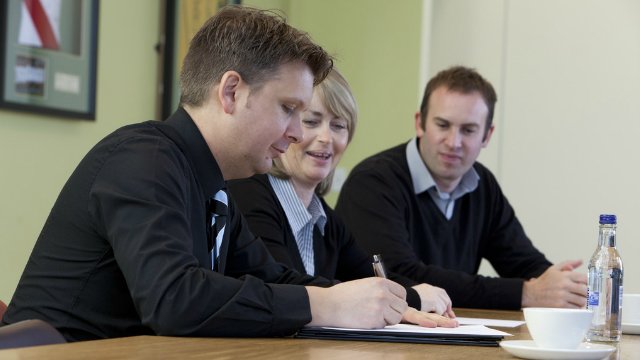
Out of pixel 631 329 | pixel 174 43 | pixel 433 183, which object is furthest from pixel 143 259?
pixel 174 43

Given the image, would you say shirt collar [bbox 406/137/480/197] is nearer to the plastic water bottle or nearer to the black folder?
the plastic water bottle

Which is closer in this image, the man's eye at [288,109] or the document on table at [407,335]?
the document on table at [407,335]

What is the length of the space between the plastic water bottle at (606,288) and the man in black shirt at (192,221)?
388mm

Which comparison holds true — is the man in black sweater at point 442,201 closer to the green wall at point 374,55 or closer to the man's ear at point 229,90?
the green wall at point 374,55

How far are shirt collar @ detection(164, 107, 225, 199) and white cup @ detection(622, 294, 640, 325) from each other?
2.94 feet

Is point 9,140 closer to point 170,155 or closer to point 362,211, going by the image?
point 362,211

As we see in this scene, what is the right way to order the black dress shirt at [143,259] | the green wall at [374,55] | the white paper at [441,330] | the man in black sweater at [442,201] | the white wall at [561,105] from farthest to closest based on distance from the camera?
the green wall at [374,55]
the white wall at [561,105]
the man in black sweater at [442,201]
the white paper at [441,330]
the black dress shirt at [143,259]

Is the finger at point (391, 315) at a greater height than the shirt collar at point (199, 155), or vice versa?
the shirt collar at point (199, 155)

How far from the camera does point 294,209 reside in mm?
2555

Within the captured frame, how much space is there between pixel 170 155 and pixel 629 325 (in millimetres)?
1025

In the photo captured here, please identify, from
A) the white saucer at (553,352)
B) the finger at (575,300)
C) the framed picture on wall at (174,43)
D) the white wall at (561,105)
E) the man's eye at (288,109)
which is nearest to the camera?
the white saucer at (553,352)

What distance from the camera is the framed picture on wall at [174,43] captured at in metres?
3.88

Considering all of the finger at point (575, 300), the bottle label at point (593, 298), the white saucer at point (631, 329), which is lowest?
the finger at point (575, 300)

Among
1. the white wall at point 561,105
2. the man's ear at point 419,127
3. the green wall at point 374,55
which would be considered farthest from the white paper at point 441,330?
the green wall at point 374,55
